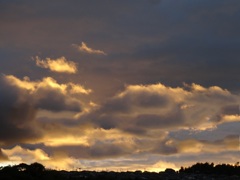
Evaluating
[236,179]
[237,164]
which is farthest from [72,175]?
[237,164]

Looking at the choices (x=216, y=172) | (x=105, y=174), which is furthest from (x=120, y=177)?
(x=216, y=172)

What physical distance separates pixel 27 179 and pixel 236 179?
3123 centimetres

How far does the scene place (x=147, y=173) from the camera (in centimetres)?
7631

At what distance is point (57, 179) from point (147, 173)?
689 inches

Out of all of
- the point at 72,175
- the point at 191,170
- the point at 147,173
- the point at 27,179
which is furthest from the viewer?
the point at 191,170

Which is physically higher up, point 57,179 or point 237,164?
point 237,164

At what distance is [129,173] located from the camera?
75188mm

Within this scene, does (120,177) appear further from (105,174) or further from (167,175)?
(167,175)

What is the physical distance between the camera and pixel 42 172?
6056cm

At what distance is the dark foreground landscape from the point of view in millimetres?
59406

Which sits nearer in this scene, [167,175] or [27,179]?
[27,179]

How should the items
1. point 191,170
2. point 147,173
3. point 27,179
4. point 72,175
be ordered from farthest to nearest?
point 191,170, point 147,173, point 72,175, point 27,179

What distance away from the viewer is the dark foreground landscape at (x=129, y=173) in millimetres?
59406

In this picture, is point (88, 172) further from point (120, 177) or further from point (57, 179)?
point (57, 179)
